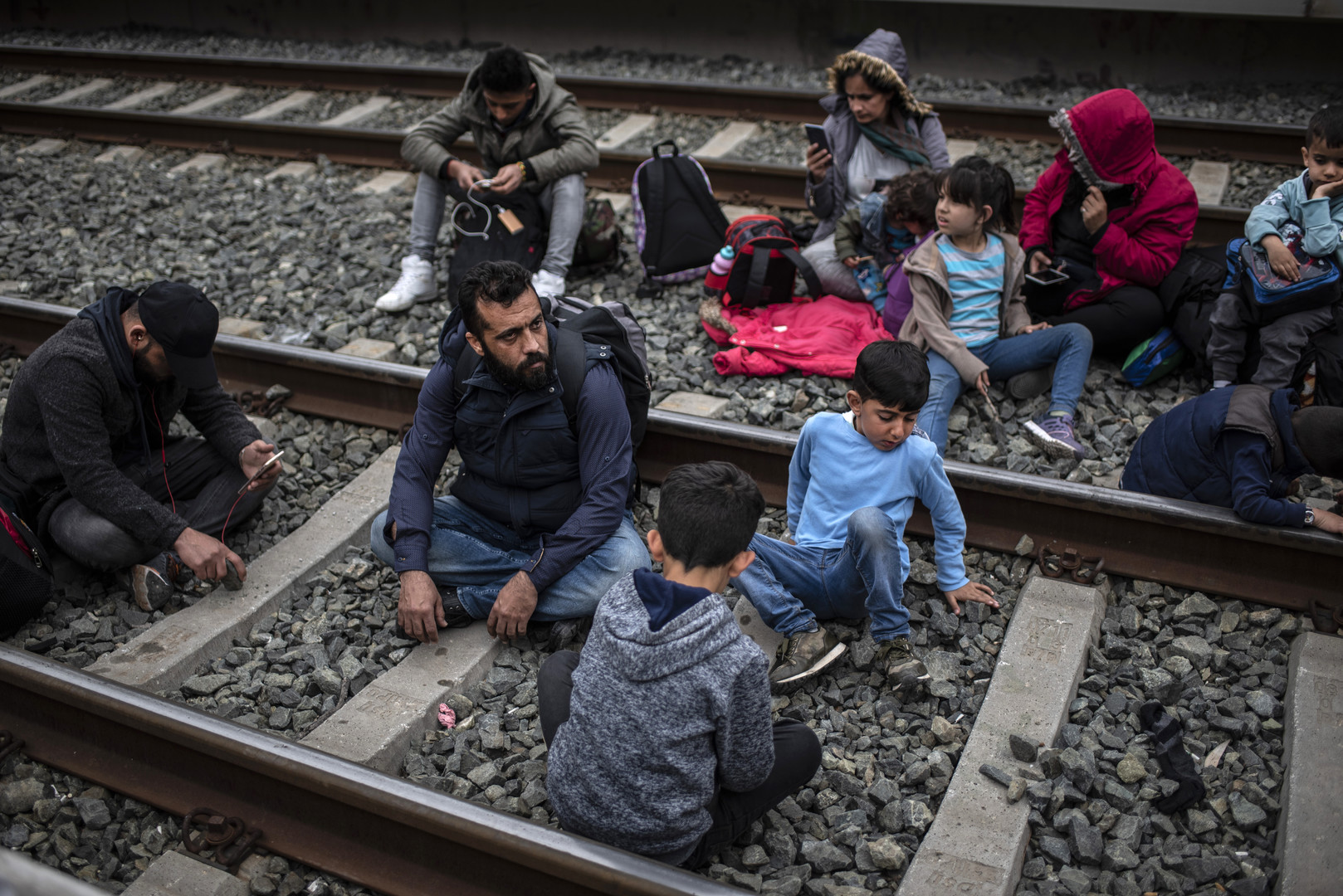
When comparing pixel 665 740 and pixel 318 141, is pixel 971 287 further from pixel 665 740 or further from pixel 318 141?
pixel 318 141

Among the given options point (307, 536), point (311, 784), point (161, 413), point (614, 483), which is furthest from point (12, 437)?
point (614, 483)

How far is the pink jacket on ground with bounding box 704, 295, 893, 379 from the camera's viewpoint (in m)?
5.29

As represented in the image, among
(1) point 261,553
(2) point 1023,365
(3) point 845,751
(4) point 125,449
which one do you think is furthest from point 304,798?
(2) point 1023,365

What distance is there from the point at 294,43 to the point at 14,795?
10.6 meters

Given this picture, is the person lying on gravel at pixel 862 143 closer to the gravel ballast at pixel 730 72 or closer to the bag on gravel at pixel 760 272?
the bag on gravel at pixel 760 272

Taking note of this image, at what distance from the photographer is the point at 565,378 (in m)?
3.91

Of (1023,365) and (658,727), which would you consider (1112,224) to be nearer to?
(1023,365)

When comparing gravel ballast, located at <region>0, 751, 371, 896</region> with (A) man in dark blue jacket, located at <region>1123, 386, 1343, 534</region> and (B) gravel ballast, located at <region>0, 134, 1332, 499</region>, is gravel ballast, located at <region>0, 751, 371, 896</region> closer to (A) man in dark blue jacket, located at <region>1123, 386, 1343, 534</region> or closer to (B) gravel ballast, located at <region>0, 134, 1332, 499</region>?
(B) gravel ballast, located at <region>0, 134, 1332, 499</region>

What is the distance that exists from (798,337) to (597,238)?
169 centimetres

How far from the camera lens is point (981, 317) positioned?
503cm

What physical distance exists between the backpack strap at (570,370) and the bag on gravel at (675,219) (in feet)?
7.94

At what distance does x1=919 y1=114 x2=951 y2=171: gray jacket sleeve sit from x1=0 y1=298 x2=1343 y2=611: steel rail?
245cm

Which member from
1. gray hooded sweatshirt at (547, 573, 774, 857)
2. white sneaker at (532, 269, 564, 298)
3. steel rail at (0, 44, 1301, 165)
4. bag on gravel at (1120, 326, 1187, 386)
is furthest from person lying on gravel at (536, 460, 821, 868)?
steel rail at (0, 44, 1301, 165)

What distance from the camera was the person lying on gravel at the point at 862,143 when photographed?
19.5 feet
